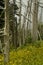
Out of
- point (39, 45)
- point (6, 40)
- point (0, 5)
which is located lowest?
point (39, 45)

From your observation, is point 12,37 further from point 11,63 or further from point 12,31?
point 11,63

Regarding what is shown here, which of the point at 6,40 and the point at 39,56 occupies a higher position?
the point at 6,40

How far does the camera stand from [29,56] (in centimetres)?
945

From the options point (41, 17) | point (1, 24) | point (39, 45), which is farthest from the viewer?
point (41, 17)

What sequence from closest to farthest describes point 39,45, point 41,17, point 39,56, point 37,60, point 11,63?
point 11,63
point 37,60
point 39,56
point 39,45
point 41,17

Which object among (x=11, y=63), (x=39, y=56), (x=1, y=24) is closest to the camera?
(x=11, y=63)

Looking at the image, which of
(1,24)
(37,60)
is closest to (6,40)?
(37,60)

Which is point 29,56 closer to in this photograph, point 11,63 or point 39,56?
point 39,56

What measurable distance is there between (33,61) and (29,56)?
793 mm

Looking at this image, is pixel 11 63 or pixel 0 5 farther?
pixel 0 5

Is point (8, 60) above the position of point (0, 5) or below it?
below

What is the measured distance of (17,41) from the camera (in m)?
13.4

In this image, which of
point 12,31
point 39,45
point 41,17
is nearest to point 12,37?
point 12,31

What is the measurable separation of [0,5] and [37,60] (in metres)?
3.71
